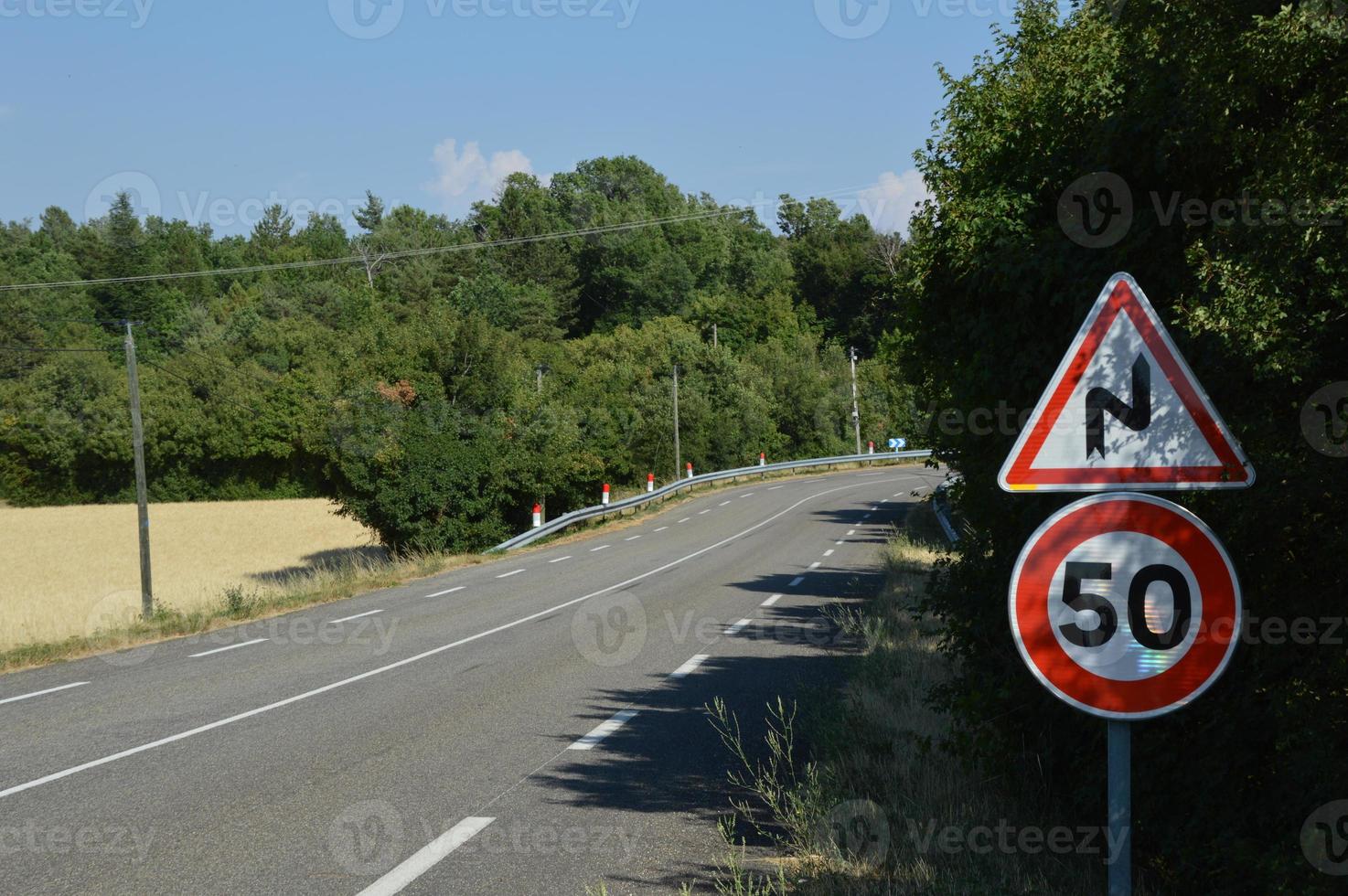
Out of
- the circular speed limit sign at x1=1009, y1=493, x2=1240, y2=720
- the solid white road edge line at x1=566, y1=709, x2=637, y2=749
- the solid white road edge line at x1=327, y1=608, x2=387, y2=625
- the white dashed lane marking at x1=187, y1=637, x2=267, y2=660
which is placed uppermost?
the circular speed limit sign at x1=1009, y1=493, x2=1240, y2=720

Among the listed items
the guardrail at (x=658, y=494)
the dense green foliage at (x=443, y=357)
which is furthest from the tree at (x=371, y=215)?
the guardrail at (x=658, y=494)

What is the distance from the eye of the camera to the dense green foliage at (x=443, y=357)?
32125mm

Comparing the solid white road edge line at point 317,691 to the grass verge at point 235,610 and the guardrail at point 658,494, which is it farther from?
the guardrail at point 658,494

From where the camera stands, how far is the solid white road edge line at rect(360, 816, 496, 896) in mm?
5316

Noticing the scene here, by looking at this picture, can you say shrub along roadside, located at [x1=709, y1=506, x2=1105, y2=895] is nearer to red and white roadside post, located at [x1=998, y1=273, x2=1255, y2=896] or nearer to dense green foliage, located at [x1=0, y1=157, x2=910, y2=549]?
red and white roadside post, located at [x1=998, y1=273, x2=1255, y2=896]

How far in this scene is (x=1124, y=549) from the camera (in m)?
3.30

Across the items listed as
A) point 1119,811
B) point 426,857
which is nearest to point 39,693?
point 426,857

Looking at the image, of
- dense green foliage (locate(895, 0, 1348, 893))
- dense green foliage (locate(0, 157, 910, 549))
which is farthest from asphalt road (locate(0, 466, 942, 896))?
dense green foliage (locate(0, 157, 910, 549))

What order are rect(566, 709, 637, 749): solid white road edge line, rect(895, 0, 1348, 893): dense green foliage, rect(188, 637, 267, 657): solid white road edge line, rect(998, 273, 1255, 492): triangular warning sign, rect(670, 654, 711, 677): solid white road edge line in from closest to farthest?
rect(998, 273, 1255, 492): triangular warning sign
rect(895, 0, 1348, 893): dense green foliage
rect(566, 709, 637, 749): solid white road edge line
rect(670, 654, 711, 677): solid white road edge line
rect(188, 637, 267, 657): solid white road edge line

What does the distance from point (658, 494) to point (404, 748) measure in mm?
35210

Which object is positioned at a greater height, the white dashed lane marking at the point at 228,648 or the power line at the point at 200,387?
the power line at the point at 200,387

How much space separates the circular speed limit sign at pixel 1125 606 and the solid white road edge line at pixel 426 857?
341 cm

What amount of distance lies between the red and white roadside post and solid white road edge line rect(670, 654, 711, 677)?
8109mm

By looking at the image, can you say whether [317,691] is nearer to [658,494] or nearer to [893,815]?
[893,815]
